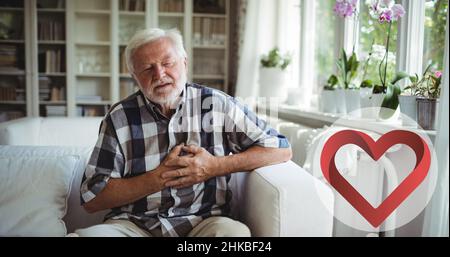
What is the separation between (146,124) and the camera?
4.49 feet

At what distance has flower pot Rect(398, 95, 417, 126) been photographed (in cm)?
142

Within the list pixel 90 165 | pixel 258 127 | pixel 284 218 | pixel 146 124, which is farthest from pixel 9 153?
pixel 284 218

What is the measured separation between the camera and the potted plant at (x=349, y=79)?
194 cm

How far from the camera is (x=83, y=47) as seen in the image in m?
4.11

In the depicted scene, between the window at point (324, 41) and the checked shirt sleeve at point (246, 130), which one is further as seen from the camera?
the window at point (324, 41)

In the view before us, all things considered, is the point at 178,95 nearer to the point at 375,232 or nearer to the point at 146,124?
the point at 146,124

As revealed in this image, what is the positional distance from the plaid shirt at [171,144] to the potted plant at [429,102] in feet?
1.53

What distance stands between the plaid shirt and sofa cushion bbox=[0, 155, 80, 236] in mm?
156

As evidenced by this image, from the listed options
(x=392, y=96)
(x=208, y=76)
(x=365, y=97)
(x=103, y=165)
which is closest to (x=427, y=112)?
(x=392, y=96)

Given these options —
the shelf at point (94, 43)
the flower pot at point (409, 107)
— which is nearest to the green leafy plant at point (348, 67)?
the flower pot at point (409, 107)

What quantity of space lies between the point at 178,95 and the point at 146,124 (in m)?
0.15

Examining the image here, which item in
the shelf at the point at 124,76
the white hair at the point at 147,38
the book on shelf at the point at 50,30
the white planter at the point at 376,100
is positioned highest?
the book on shelf at the point at 50,30

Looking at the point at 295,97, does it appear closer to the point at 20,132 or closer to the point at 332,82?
the point at 332,82

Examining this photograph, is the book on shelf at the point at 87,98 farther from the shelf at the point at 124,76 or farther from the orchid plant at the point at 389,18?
the orchid plant at the point at 389,18
